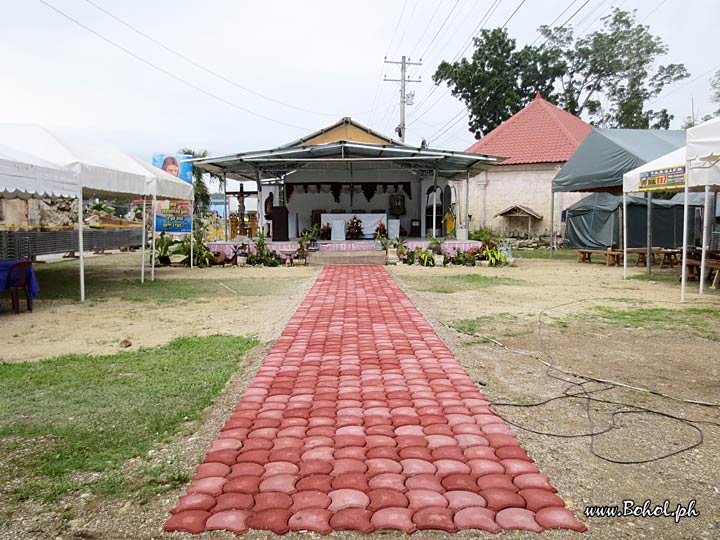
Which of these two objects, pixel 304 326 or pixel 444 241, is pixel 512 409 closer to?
pixel 304 326

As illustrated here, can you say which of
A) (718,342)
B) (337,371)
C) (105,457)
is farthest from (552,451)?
(718,342)

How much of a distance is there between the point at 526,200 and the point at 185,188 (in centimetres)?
1751

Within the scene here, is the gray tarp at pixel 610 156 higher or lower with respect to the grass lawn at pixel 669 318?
higher

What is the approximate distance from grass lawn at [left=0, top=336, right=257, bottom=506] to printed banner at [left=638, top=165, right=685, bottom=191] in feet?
28.0

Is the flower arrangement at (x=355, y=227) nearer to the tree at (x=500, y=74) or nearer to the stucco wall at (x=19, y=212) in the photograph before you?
the stucco wall at (x=19, y=212)

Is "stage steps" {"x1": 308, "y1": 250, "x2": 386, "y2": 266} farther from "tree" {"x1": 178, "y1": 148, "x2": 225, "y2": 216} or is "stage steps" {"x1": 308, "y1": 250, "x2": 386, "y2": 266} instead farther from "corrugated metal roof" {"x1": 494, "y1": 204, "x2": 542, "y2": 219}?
"tree" {"x1": 178, "y1": 148, "x2": 225, "y2": 216}

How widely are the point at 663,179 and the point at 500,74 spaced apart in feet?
91.2

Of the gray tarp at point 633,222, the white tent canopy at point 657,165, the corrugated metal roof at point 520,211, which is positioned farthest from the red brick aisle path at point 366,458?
the corrugated metal roof at point 520,211

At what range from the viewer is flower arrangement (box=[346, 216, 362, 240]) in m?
19.0

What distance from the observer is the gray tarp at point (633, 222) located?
21.4 meters

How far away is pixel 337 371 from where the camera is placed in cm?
482

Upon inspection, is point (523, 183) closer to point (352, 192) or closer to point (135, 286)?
point (352, 192)

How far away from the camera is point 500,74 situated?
36.0m

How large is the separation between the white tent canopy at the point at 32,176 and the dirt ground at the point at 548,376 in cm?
174
